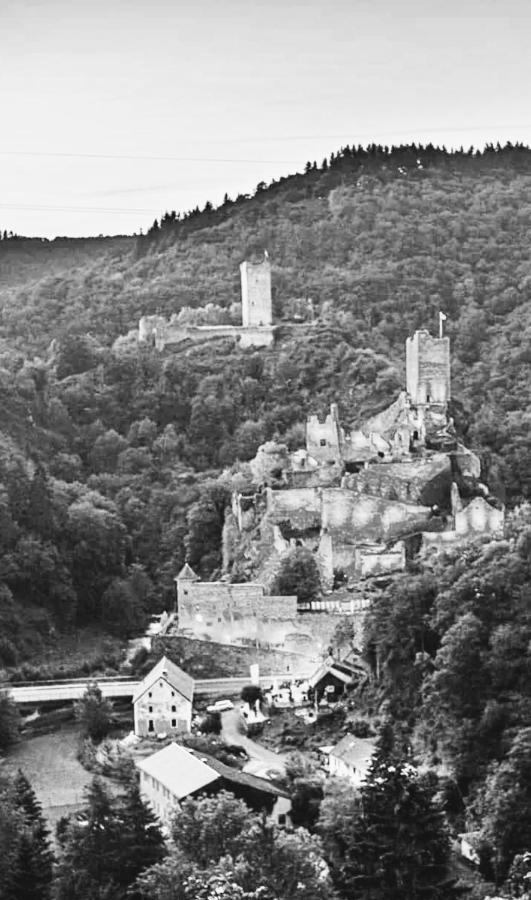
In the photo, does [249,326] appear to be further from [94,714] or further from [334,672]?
[334,672]

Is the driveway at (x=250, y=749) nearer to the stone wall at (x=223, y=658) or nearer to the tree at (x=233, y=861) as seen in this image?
the stone wall at (x=223, y=658)

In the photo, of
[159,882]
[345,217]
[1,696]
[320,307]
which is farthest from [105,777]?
[345,217]

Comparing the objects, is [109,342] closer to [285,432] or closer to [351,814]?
[285,432]

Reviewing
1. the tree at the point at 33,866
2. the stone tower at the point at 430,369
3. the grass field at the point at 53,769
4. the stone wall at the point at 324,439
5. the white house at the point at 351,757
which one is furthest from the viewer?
the stone tower at the point at 430,369

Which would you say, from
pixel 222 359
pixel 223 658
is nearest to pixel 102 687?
pixel 223 658

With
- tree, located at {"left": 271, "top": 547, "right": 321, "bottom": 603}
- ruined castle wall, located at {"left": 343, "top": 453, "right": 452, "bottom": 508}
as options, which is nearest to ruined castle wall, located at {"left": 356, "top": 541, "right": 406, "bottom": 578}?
tree, located at {"left": 271, "top": 547, "right": 321, "bottom": 603}

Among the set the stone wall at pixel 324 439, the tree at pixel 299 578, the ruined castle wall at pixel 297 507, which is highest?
the stone wall at pixel 324 439

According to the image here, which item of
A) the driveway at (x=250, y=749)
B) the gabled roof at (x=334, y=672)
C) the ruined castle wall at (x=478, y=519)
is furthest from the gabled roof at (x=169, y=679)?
the ruined castle wall at (x=478, y=519)
